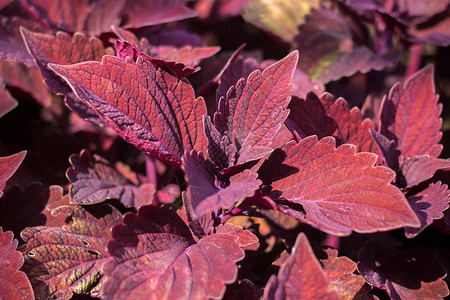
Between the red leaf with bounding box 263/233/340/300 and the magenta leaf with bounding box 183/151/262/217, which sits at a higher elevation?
the magenta leaf with bounding box 183/151/262/217

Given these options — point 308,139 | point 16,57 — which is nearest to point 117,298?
point 308,139

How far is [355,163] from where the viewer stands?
717mm

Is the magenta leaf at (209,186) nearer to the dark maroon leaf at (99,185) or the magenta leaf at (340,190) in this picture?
the magenta leaf at (340,190)

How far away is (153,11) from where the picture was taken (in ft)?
3.82

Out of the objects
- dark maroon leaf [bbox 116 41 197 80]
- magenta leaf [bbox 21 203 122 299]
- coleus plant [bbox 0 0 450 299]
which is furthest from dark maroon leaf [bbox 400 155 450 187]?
magenta leaf [bbox 21 203 122 299]

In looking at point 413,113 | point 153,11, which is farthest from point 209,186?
point 153,11

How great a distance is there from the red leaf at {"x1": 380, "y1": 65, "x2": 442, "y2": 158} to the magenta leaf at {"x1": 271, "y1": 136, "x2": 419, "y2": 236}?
25 centimetres

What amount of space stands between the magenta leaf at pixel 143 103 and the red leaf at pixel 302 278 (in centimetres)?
26

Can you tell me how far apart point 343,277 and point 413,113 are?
38 cm

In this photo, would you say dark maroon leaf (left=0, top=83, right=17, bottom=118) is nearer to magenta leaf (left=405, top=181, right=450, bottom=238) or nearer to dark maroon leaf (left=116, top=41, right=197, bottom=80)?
dark maroon leaf (left=116, top=41, right=197, bottom=80)

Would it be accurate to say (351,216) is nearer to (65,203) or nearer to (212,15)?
(65,203)

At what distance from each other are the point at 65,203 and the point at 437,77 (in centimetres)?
119

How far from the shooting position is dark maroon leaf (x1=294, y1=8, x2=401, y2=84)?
117 centimetres

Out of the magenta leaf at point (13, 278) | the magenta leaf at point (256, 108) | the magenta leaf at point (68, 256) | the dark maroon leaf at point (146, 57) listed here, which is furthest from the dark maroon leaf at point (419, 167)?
the magenta leaf at point (13, 278)
